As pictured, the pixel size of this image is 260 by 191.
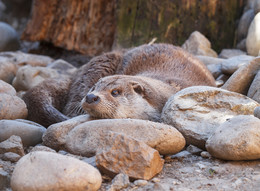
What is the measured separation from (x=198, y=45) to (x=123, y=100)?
2951 millimetres

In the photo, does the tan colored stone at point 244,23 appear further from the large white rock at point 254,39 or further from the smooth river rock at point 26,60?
the smooth river rock at point 26,60

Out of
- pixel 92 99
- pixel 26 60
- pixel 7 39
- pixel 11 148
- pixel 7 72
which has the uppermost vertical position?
pixel 92 99

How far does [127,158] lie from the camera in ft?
6.26

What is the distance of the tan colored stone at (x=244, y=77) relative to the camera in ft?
10.8

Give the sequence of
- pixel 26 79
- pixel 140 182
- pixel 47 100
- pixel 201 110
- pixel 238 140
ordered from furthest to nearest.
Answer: pixel 26 79
pixel 47 100
pixel 201 110
pixel 238 140
pixel 140 182

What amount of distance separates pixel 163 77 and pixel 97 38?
120 inches

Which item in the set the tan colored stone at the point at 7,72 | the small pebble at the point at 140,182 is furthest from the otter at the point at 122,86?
the tan colored stone at the point at 7,72

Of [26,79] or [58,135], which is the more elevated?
[58,135]

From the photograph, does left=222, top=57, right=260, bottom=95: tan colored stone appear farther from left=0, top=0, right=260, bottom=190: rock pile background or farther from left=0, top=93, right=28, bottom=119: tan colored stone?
left=0, top=93, right=28, bottom=119: tan colored stone

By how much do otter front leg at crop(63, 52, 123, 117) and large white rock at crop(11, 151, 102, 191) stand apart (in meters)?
2.12

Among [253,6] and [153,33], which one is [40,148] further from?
[253,6]

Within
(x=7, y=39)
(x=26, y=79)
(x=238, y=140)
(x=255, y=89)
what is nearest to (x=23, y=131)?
(x=238, y=140)

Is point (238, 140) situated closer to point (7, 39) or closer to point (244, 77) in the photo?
point (244, 77)

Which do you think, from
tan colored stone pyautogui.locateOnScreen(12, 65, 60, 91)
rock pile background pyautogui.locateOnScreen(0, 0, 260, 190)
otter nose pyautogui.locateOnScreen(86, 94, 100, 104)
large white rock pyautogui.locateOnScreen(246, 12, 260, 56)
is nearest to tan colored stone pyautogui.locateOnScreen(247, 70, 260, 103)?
rock pile background pyautogui.locateOnScreen(0, 0, 260, 190)
